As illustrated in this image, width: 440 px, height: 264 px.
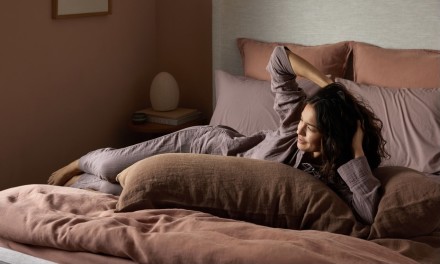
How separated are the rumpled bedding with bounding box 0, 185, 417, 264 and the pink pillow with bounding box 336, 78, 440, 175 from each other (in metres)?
0.95

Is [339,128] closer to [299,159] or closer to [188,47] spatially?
[299,159]

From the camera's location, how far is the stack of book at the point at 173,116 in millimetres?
3490

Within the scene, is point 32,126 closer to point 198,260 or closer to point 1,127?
point 1,127

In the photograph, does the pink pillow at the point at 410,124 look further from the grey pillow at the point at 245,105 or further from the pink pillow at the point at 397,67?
the grey pillow at the point at 245,105

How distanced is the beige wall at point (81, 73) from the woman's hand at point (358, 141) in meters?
1.59

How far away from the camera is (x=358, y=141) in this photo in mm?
2018

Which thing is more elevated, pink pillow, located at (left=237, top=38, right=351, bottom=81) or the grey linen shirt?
pink pillow, located at (left=237, top=38, right=351, bottom=81)

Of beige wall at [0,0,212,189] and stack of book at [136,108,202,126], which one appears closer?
beige wall at [0,0,212,189]

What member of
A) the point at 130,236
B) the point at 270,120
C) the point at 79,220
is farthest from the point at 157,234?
the point at 270,120

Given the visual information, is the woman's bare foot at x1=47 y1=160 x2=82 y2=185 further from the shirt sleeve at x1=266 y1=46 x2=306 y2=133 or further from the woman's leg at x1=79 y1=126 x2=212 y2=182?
the shirt sleeve at x1=266 y1=46 x2=306 y2=133

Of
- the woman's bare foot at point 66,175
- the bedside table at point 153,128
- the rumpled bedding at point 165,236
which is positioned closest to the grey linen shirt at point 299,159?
the rumpled bedding at point 165,236

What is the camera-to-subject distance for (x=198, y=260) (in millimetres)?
1567

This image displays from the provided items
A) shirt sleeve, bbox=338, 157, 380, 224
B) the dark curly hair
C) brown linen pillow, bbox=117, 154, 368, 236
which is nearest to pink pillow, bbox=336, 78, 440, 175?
the dark curly hair

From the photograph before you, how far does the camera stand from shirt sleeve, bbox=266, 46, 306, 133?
2.36 meters
